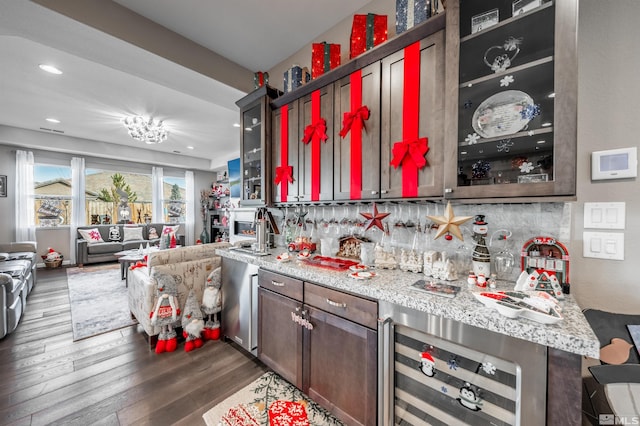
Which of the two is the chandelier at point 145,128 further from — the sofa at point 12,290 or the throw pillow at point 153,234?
the throw pillow at point 153,234

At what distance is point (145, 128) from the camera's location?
452 cm

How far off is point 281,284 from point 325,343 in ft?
1.72

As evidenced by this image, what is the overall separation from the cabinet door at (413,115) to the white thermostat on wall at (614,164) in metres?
0.72

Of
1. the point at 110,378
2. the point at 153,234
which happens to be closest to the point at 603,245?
the point at 110,378

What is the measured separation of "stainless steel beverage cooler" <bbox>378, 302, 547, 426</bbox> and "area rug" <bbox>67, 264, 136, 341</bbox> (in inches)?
126

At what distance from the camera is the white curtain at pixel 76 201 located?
20.1ft

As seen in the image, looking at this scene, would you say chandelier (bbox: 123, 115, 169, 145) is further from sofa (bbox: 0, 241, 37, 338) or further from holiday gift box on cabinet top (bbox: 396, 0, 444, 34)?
holiday gift box on cabinet top (bbox: 396, 0, 444, 34)

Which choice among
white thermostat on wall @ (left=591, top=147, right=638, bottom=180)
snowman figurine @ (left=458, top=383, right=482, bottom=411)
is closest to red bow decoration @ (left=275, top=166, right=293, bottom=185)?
snowman figurine @ (left=458, top=383, right=482, bottom=411)

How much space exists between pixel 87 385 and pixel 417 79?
3.31 meters

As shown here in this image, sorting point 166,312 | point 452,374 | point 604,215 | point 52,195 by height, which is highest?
point 52,195

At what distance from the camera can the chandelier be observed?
4.38m

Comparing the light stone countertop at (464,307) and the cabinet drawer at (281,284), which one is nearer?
the light stone countertop at (464,307)

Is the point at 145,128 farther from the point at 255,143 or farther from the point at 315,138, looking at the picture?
the point at 315,138

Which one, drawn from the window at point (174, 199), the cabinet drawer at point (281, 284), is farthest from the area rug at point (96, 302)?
the window at point (174, 199)
